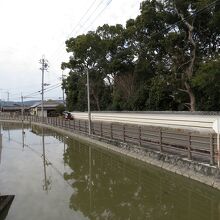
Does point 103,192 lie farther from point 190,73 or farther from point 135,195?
point 190,73

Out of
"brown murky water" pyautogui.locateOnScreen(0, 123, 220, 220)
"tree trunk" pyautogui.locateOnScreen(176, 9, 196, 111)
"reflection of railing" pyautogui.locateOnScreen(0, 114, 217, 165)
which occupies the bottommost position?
"brown murky water" pyautogui.locateOnScreen(0, 123, 220, 220)

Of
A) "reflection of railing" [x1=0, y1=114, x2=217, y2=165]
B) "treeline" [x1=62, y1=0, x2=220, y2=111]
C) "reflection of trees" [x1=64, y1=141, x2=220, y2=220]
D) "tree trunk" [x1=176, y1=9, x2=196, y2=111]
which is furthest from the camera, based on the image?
"tree trunk" [x1=176, y1=9, x2=196, y2=111]

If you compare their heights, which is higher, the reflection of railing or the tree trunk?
the tree trunk

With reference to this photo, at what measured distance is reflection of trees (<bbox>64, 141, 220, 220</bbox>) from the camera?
418 inches

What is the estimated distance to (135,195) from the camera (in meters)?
12.8

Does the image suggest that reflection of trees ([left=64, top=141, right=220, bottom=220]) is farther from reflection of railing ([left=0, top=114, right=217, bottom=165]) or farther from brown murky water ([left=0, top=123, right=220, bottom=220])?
reflection of railing ([left=0, top=114, right=217, bottom=165])

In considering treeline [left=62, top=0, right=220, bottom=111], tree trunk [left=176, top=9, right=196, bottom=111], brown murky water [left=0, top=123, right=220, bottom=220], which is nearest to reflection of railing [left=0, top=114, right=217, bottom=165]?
brown murky water [left=0, top=123, right=220, bottom=220]

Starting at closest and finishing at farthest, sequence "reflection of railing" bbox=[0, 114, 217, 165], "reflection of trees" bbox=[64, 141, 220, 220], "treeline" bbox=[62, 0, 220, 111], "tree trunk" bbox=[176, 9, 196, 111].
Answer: "reflection of trees" bbox=[64, 141, 220, 220] < "reflection of railing" bbox=[0, 114, 217, 165] < "treeline" bbox=[62, 0, 220, 111] < "tree trunk" bbox=[176, 9, 196, 111]

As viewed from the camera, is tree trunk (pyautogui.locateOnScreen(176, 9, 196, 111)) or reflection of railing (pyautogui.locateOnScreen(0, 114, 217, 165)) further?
tree trunk (pyautogui.locateOnScreen(176, 9, 196, 111))

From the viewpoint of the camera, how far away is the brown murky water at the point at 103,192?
35.0 feet

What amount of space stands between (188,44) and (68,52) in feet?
68.1

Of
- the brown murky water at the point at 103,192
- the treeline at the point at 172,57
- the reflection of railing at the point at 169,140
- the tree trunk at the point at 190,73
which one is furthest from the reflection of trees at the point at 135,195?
the tree trunk at the point at 190,73

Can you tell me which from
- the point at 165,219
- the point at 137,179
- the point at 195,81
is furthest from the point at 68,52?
the point at 165,219

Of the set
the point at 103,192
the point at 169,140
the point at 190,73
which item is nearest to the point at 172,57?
the point at 190,73
